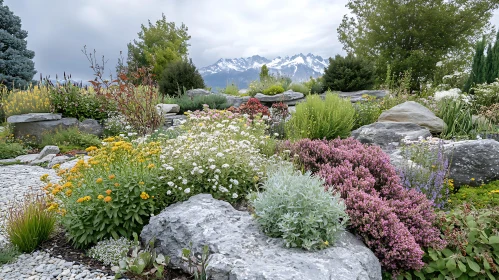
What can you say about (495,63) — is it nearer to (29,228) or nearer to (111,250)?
(111,250)

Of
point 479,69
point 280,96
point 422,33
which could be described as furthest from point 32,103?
point 422,33

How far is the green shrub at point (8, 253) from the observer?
3.26m

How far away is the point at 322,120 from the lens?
7145mm

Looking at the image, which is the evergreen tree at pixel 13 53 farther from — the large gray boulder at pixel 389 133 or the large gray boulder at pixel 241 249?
the large gray boulder at pixel 241 249

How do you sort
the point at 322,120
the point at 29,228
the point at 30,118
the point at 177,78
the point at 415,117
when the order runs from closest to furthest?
the point at 29,228, the point at 322,120, the point at 415,117, the point at 30,118, the point at 177,78

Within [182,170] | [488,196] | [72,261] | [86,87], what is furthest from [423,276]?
[86,87]

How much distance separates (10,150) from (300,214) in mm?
9596

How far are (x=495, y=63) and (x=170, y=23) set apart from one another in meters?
21.3

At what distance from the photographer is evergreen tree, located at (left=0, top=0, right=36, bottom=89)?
17484mm

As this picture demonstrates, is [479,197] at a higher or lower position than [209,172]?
lower

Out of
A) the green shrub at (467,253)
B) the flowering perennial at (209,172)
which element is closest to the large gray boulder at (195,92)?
the flowering perennial at (209,172)

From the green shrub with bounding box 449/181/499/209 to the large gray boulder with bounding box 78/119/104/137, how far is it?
1026 cm

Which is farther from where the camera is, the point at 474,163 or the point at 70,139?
the point at 70,139

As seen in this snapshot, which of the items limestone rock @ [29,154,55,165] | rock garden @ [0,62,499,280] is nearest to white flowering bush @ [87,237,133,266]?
rock garden @ [0,62,499,280]
